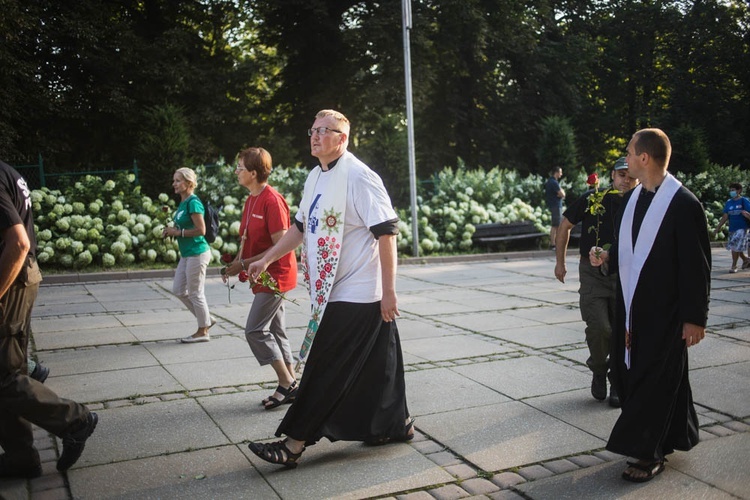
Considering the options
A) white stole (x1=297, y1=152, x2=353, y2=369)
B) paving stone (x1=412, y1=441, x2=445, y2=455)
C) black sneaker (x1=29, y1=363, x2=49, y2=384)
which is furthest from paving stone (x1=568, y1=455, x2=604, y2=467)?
black sneaker (x1=29, y1=363, x2=49, y2=384)

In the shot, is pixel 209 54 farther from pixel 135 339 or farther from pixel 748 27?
pixel 748 27

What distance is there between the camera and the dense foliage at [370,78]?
78.6 ft

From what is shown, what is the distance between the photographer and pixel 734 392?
18.4ft

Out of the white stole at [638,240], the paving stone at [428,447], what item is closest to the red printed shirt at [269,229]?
the paving stone at [428,447]

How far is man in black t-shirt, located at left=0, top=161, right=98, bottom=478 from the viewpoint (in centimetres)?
375

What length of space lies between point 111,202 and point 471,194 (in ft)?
31.0

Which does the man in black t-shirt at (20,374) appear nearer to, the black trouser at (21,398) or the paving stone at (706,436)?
the black trouser at (21,398)

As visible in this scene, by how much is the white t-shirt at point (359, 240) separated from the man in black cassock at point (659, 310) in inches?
55.3

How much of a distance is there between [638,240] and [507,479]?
1.49m

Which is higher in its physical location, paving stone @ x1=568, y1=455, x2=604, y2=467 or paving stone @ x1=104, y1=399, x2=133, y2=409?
paving stone @ x1=104, y1=399, x2=133, y2=409

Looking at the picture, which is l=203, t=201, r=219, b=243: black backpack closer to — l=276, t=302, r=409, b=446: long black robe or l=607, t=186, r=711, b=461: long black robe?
l=276, t=302, r=409, b=446: long black robe

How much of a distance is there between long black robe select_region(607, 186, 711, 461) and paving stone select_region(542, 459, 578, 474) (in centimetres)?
28

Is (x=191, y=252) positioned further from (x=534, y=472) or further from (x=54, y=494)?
(x=534, y=472)

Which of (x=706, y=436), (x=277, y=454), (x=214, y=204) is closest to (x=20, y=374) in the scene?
(x=277, y=454)
